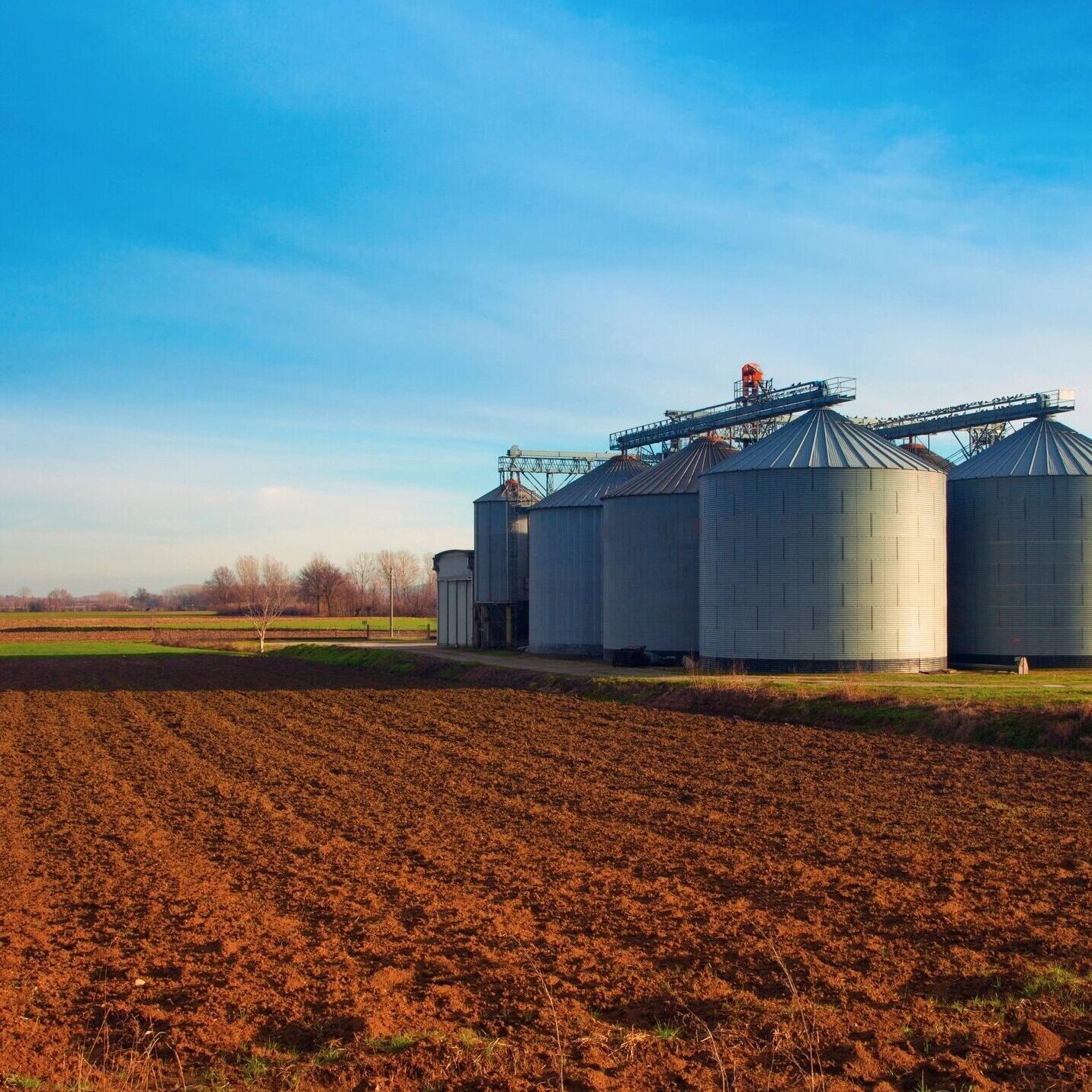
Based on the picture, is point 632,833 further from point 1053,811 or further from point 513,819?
point 1053,811

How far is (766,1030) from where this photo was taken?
982 cm

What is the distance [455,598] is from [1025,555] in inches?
1469

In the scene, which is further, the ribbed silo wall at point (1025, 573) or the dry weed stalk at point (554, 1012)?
the ribbed silo wall at point (1025, 573)

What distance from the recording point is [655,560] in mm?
51750

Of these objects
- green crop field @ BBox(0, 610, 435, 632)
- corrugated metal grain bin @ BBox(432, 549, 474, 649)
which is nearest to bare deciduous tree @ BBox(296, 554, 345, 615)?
green crop field @ BBox(0, 610, 435, 632)

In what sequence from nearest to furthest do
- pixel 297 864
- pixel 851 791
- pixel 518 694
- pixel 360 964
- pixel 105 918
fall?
pixel 360 964 → pixel 105 918 → pixel 297 864 → pixel 851 791 → pixel 518 694

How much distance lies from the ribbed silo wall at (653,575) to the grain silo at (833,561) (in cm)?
615

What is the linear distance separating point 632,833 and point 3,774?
49.6 feet

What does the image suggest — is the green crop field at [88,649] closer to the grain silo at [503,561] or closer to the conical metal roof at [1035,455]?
the grain silo at [503,561]

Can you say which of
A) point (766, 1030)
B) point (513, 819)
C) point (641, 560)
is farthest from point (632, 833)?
point (641, 560)

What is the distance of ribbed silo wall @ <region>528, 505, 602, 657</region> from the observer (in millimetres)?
58656

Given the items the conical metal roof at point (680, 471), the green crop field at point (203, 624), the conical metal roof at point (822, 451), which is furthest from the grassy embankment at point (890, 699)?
the green crop field at point (203, 624)

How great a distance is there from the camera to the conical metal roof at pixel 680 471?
5234 centimetres

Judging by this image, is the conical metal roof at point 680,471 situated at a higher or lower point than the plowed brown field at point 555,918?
higher
